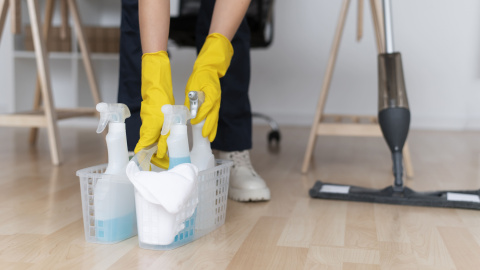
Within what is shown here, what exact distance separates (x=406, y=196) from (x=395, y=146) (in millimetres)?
130

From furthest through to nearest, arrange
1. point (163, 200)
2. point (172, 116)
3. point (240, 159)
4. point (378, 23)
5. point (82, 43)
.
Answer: point (82, 43) < point (378, 23) < point (240, 159) < point (172, 116) < point (163, 200)

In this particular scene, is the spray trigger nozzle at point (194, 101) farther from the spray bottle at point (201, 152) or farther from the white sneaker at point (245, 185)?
the white sneaker at point (245, 185)

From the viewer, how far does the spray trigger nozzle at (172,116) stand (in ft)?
3.24

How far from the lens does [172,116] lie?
99 centimetres

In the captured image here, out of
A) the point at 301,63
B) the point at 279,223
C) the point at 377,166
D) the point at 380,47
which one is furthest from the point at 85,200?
the point at 301,63

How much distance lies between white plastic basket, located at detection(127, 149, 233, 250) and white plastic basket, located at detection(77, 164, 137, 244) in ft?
0.18

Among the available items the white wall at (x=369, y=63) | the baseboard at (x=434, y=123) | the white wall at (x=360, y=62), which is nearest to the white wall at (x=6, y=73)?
the white wall at (x=360, y=62)

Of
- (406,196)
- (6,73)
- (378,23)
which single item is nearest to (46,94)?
(378,23)

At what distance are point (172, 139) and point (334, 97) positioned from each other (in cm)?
259

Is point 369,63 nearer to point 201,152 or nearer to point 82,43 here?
point 82,43

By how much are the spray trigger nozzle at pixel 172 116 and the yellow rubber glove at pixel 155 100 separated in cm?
4

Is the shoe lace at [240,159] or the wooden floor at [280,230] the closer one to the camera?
the wooden floor at [280,230]

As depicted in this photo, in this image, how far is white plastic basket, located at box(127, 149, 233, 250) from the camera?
0.94 meters

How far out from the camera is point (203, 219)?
108cm
